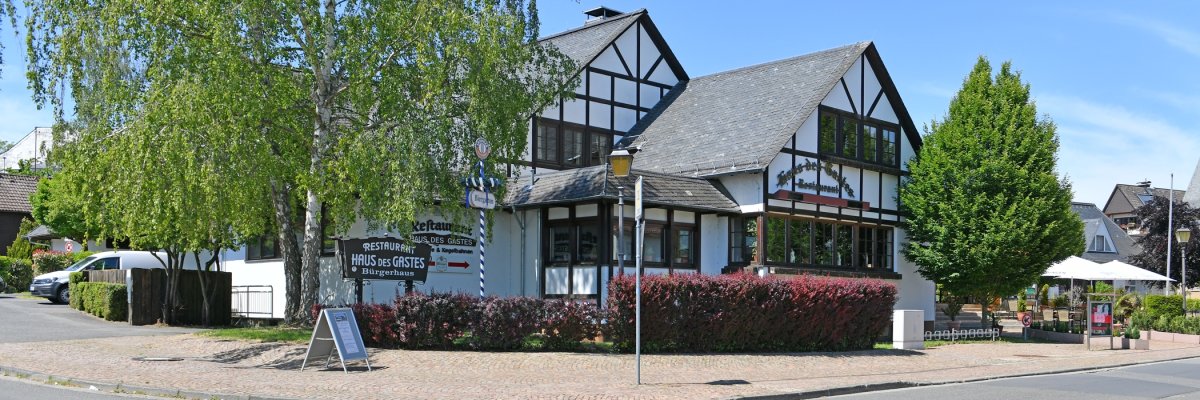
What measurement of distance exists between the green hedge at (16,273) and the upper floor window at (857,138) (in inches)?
1179

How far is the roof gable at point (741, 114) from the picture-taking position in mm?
27219

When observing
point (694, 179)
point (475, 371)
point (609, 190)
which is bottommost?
point (475, 371)

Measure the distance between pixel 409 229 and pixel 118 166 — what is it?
16.2 feet

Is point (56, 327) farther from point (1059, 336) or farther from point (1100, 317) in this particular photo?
point (1059, 336)

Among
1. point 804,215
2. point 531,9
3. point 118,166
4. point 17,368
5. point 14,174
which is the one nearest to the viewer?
point 17,368

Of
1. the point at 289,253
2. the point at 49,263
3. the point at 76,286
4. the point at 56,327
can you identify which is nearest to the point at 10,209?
the point at 49,263

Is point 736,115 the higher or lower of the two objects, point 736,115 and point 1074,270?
the higher

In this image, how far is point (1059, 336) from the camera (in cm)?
2931

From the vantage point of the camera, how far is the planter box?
94.9 ft

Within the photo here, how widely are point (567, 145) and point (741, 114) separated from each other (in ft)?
15.8

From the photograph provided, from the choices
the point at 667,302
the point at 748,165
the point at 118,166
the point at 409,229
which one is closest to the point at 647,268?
the point at 748,165

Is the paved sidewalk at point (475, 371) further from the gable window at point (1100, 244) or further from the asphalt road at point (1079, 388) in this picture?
the gable window at point (1100, 244)

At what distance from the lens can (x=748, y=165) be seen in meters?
26.1

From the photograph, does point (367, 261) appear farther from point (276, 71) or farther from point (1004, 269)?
point (1004, 269)
